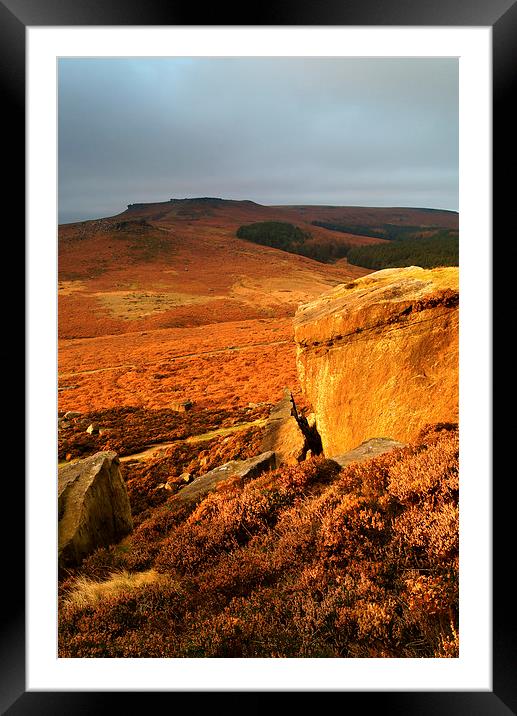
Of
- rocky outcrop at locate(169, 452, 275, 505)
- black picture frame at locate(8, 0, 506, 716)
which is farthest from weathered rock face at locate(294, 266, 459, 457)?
black picture frame at locate(8, 0, 506, 716)

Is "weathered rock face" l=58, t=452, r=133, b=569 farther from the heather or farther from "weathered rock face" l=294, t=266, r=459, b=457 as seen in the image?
"weathered rock face" l=294, t=266, r=459, b=457

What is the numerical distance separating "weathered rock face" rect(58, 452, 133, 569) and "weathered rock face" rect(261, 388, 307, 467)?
2016 millimetres

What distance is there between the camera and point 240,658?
12.0ft

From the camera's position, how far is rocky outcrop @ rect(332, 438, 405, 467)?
4.81m

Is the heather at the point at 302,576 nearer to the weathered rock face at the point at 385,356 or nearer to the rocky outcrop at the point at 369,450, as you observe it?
the rocky outcrop at the point at 369,450

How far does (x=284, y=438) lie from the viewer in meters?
6.28

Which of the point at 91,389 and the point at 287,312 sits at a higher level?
the point at 287,312

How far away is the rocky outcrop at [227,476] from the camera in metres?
5.41
